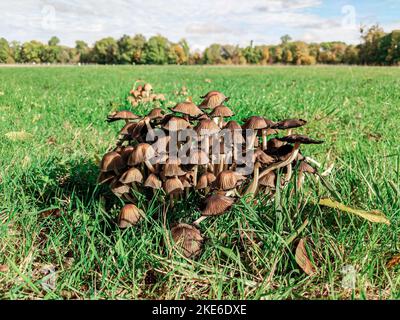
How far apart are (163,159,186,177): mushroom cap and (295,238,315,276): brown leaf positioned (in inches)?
26.6

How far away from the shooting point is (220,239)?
6.29ft

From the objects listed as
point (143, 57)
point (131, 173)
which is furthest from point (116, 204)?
point (143, 57)

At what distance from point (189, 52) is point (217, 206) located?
114 meters

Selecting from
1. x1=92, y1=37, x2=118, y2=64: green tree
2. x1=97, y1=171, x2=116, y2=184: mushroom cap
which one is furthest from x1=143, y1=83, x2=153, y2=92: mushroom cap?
x1=92, y1=37, x2=118, y2=64: green tree

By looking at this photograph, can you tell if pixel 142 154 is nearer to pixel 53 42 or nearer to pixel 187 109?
pixel 187 109

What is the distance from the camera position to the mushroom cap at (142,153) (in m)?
1.87

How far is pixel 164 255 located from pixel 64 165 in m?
1.41

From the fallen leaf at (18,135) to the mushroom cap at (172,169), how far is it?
2611 millimetres

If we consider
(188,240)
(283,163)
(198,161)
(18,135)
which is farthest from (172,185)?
(18,135)

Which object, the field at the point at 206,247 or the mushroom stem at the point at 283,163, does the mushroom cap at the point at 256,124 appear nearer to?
the mushroom stem at the point at 283,163

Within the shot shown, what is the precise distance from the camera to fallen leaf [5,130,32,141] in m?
3.86

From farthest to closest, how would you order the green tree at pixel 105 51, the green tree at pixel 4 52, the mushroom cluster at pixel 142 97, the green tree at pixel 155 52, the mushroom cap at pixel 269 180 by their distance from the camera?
the green tree at pixel 105 51
the green tree at pixel 155 52
the green tree at pixel 4 52
the mushroom cluster at pixel 142 97
the mushroom cap at pixel 269 180

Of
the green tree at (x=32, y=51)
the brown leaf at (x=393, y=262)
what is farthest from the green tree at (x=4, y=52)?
the green tree at (x=32, y=51)

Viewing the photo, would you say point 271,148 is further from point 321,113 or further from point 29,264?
point 321,113
